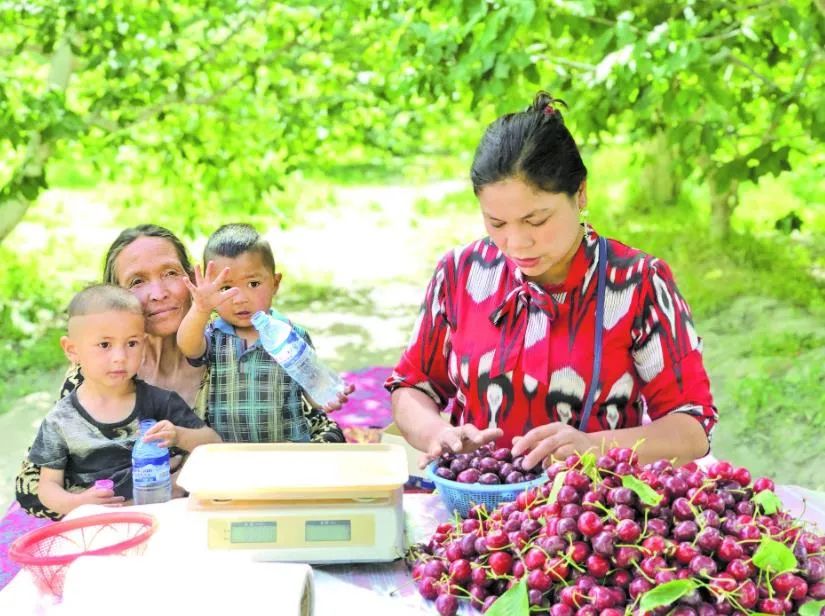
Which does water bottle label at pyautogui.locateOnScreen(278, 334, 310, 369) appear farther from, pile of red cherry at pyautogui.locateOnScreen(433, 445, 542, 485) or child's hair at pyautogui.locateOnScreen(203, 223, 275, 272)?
pile of red cherry at pyautogui.locateOnScreen(433, 445, 542, 485)

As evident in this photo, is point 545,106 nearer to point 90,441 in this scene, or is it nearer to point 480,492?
point 480,492

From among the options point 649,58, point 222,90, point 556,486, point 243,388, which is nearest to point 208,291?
point 243,388

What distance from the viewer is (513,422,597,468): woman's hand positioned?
1772mm

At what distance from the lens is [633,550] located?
1338mm

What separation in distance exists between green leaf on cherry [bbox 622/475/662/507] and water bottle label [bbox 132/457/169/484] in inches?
40.3

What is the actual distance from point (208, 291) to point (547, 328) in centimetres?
79

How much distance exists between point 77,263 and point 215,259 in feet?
20.4

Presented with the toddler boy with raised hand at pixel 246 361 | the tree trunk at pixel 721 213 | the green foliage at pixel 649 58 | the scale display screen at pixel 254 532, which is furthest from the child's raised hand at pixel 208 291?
the tree trunk at pixel 721 213

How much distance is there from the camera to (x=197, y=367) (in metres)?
2.73

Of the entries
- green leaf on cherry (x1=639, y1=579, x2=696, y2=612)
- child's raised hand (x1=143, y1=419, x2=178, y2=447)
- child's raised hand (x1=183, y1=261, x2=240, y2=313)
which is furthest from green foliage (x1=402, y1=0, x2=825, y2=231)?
green leaf on cherry (x1=639, y1=579, x2=696, y2=612)

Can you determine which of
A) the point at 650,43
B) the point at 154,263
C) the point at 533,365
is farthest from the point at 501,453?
the point at 650,43

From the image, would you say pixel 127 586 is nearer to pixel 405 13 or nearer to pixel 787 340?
pixel 405 13

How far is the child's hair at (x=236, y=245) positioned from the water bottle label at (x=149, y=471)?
0.68m

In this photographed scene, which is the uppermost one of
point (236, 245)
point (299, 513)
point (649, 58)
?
point (649, 58)
